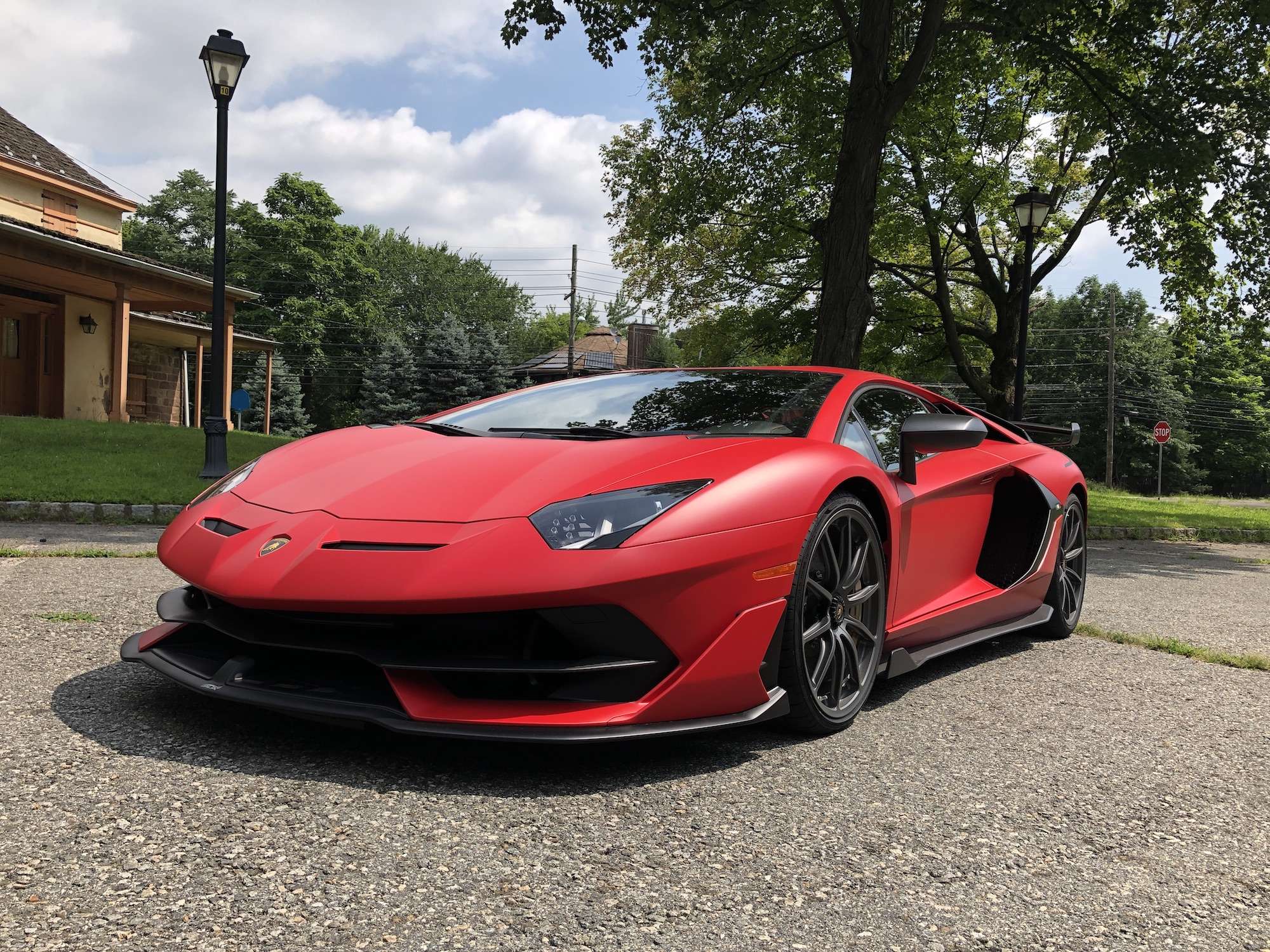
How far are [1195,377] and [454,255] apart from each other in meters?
49.4

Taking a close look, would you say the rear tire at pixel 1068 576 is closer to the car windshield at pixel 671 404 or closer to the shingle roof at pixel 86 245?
the car windshield at pixel 671 404

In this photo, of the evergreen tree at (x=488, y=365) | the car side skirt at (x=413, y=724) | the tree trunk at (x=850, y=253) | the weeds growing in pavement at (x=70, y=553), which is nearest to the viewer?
the car side skirt at (x=413, y=724)

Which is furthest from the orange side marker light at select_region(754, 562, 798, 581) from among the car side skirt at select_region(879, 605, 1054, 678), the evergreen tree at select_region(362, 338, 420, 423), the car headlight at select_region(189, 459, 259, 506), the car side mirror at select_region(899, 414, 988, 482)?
the evergreen tree at select_region(362, 338, 420, 423)

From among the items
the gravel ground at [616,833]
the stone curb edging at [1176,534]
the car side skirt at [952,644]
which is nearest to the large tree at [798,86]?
the stone curb edging at [1176,534]

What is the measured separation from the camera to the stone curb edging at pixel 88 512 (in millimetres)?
8281

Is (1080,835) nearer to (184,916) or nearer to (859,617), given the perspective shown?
(859,617)

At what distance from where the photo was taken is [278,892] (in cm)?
173

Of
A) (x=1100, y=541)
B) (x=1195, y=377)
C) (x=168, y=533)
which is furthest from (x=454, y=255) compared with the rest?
(x=168, y=533)

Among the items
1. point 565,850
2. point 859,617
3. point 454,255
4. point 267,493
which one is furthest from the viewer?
point 454,255

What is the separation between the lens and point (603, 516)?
2.49 metres

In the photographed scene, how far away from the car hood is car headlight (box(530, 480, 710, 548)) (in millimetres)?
41

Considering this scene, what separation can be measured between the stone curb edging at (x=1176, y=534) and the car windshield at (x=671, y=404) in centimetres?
1096

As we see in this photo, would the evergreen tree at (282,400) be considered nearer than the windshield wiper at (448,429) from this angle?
No

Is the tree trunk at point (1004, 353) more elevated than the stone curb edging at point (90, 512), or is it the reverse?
the tree trunk at point (1004, 353)
